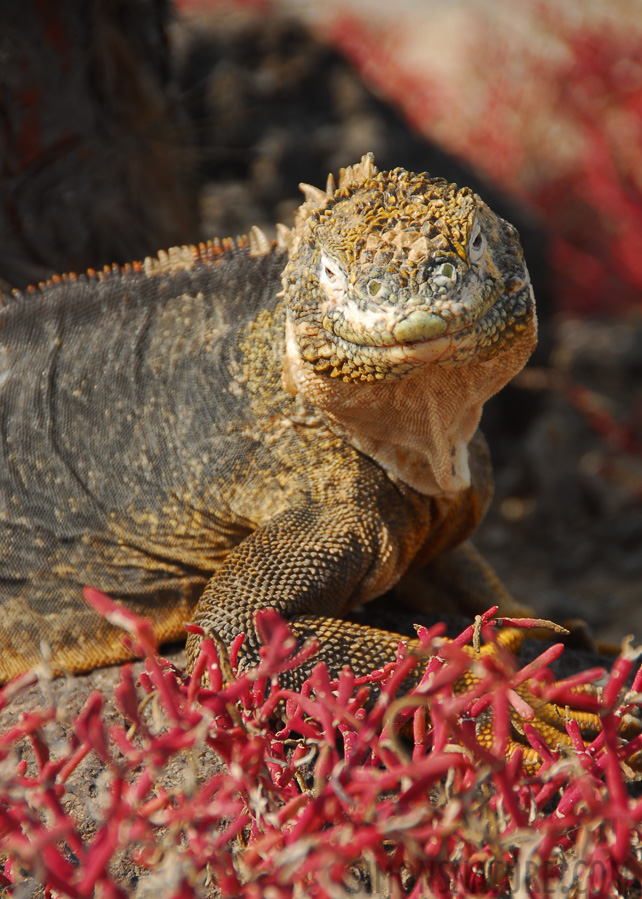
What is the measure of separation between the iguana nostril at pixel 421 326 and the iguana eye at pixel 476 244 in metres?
0.24

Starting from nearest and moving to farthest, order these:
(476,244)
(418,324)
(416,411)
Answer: (418,324), (476,244), (416,411)

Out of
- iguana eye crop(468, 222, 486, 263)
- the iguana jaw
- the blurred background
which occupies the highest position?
iguana eye crop(468, 222, 486, 263)

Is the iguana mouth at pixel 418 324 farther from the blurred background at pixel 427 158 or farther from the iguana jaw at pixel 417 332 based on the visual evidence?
the blurred background at pixel 427 158

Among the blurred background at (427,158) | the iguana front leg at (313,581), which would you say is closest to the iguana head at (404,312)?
the iguana front leg at (313,581)

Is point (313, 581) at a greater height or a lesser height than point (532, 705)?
greater

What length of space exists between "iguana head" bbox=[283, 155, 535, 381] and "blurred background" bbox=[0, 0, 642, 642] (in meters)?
1.40

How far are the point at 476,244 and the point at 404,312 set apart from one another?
33 centimetres

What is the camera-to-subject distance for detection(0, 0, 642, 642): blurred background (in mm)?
5215

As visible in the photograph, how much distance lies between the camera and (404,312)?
2.19m

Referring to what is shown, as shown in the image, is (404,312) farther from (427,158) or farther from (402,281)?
(427,158)

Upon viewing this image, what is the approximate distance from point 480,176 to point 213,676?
7143mm

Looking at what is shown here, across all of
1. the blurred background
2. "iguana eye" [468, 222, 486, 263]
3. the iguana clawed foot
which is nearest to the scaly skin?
"iguana eye" [468, 222, 486, 263]

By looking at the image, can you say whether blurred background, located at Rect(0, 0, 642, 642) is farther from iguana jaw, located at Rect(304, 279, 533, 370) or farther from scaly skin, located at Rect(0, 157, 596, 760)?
iguana jaw, located at Rect(304, 279, 533, 370)

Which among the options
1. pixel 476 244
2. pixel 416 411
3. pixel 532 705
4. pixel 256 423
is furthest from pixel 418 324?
pixel 532 705
